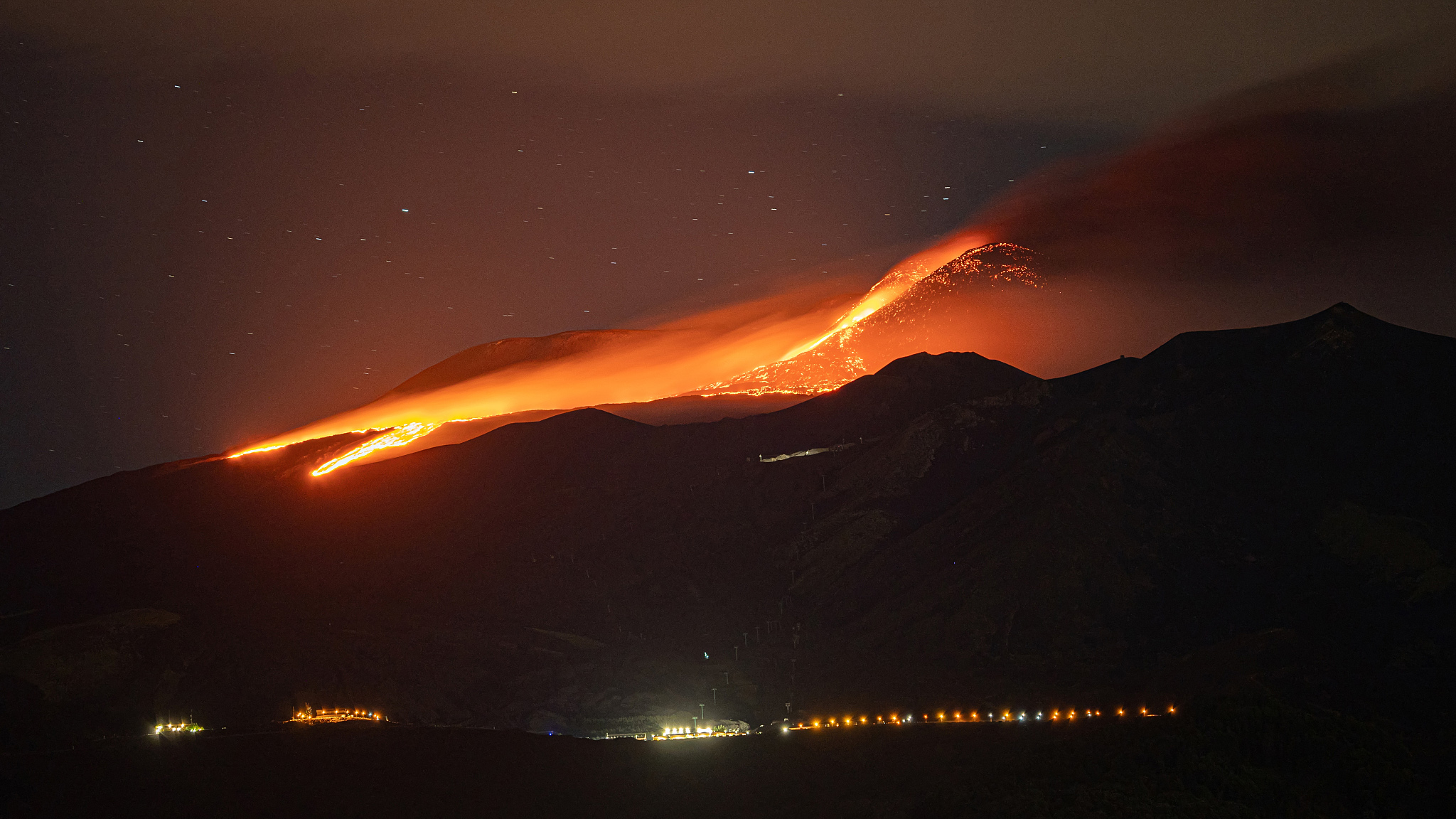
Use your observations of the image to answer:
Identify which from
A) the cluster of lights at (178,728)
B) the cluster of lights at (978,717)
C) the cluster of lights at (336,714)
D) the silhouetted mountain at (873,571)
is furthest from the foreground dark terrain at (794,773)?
the silhouetted mountain at (873,571)

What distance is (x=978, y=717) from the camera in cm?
11200

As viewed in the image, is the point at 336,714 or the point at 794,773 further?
the point at 336,714

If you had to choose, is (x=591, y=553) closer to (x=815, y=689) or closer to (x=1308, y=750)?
(x=815, y=689)

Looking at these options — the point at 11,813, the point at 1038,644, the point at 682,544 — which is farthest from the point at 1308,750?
the point at 682,544

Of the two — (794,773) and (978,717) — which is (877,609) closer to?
(978,717)

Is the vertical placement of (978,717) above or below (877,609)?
below

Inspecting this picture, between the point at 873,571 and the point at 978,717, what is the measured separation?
1941 inches

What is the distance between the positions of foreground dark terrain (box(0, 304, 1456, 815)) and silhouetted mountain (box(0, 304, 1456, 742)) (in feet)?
1.61

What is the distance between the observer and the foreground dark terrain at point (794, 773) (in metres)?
67.8

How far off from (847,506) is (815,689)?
4899 centimetres

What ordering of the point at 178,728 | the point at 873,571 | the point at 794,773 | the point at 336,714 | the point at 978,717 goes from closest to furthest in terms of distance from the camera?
the point at 794,773 < the point at 978,717 < the point at 178,728 < the point at 336,714 < the point at 873,571

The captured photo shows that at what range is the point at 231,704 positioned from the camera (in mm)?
130250

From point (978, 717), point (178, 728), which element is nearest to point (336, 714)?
point (178, 728)

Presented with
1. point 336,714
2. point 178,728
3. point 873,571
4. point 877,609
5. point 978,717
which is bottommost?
point 978,717
